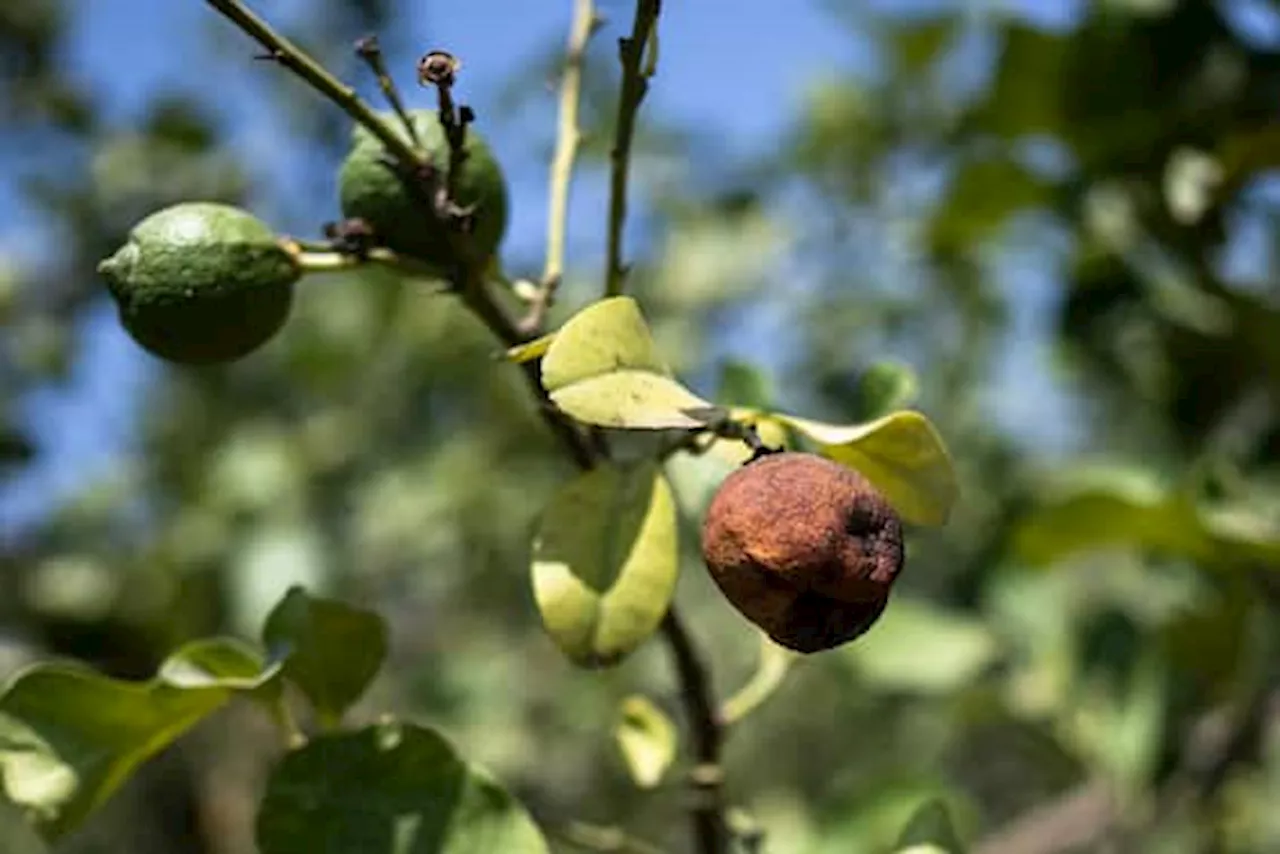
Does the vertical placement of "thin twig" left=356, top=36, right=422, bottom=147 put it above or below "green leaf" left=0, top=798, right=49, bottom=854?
above

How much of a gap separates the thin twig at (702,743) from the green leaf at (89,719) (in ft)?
0.87

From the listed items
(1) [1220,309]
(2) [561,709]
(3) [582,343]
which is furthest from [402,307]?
(3) [582,343]

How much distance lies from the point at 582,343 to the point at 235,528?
221 centimetres

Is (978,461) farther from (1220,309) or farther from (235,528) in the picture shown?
(235,528)

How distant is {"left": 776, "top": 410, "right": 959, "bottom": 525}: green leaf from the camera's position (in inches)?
41.6

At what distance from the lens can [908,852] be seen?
3.76 feet

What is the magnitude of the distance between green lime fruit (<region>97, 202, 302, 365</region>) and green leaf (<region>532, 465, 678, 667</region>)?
22cm

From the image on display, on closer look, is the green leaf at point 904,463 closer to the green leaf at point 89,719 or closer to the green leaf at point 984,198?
the green leaf at point 89,719

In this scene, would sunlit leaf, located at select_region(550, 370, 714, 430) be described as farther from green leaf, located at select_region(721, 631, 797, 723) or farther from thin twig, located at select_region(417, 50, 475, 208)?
green leaf, located at select_region(721, 631, 797, 723)

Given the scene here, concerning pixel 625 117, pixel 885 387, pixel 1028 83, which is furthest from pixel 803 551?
pixel 1028 83

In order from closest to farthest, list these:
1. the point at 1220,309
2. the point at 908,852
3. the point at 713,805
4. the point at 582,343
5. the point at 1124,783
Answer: the point at 582,343 < the point at 908,852 < the point at 713,805 < the point at 1124,783 < the point at 1220,309

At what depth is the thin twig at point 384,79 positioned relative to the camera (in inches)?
42.6

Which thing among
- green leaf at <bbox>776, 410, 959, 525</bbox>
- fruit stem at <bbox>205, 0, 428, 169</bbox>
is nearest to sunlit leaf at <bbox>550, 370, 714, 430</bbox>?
green leaf at <bbox>776, 410, 959, 525</bbox>

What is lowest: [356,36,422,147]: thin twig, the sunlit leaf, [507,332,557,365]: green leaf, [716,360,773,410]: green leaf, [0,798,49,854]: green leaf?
[0,798,49,854]: green leaf
